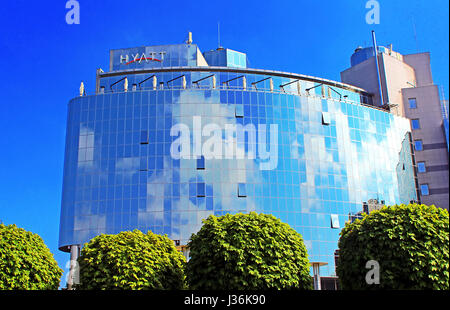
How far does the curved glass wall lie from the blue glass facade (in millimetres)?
144

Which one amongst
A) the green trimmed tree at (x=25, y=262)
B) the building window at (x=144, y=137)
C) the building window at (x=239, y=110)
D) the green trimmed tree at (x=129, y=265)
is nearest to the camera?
the green trimmed tree at (x=25, y=262)

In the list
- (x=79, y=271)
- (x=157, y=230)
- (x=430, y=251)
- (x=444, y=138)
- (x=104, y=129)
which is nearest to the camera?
(x=430, y=251)

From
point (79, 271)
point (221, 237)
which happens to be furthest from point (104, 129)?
point (221, 237)

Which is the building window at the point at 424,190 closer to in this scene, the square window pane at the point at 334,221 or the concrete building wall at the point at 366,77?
the concrete building wall at the point at 366,77

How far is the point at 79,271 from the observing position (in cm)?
3903

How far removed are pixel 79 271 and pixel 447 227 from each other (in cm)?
2665

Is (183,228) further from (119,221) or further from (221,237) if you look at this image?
(221,237)

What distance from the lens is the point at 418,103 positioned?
8612 centimetres

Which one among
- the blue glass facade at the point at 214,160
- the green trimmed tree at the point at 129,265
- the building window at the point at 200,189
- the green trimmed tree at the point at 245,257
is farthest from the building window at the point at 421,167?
the green trimmed tree at the point at 129,265

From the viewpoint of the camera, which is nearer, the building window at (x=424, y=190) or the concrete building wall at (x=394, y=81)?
the building window at (x=424, y=190)

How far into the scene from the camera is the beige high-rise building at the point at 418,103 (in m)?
81.7

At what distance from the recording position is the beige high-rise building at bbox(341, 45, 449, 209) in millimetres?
81688

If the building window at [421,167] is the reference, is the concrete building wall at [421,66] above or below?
above

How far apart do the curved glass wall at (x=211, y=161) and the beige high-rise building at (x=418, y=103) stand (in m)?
7.52
